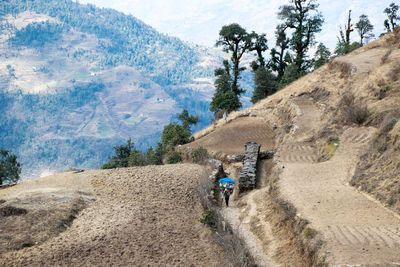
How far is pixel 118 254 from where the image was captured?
9430 mm

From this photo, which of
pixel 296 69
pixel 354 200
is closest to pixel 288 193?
pixel 354 200

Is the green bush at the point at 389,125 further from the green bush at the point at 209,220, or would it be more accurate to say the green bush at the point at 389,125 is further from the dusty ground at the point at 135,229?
the dusty ground at the point at 135,229

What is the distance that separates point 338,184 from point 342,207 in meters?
2.32

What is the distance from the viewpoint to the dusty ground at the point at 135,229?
911 cm

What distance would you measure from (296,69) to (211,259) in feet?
120

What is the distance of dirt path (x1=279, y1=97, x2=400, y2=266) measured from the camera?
7.58 meters

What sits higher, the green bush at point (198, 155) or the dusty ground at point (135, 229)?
the green bush at point (198, 155)

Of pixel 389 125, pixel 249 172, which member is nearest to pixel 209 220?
pixel 249 172

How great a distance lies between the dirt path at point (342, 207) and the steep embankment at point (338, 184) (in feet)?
0.06

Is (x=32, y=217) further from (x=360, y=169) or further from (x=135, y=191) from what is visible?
(x=360, y=169)

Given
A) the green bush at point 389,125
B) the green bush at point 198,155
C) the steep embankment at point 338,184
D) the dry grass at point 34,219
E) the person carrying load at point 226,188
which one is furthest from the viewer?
the green bush at point 198,155

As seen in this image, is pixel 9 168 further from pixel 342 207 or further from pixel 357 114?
pixel 342 207

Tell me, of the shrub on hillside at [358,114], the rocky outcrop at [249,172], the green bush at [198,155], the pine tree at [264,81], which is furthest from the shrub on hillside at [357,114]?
the pine tree at [264,81]

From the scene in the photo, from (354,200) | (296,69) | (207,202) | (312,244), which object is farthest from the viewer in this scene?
(296,69)
